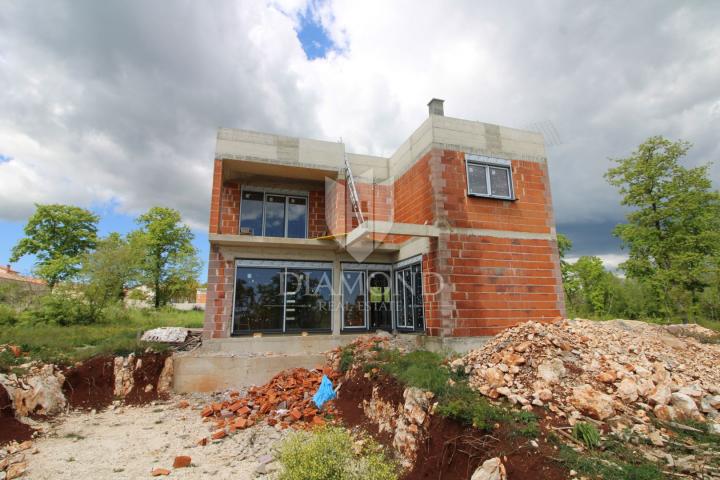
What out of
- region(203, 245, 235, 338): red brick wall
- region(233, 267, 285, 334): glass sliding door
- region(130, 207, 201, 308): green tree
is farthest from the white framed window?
region(130, 207, 201, 308): green tree

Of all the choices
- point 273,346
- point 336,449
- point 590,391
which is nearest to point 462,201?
point 590,391

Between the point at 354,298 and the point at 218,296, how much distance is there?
4.28 metres

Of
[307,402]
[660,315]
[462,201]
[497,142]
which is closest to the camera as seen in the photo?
[307,402]

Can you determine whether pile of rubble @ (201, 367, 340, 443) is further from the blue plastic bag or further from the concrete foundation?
the concrete foundation

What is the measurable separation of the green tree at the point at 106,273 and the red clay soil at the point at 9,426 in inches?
381

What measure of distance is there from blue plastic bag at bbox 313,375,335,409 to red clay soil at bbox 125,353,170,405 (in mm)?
4261

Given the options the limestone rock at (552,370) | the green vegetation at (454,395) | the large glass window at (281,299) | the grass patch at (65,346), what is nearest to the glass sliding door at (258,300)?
the large glass window at (281,299)

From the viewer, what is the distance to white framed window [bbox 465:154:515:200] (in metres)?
10.5

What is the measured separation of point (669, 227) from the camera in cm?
1745

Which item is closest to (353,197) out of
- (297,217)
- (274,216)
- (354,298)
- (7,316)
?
(297,217)

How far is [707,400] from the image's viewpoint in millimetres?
4863

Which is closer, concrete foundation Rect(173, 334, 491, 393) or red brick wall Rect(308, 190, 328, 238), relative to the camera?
concrete foundation Rect(173, 334, 491, 393)

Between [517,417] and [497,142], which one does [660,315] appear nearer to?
[497,142]

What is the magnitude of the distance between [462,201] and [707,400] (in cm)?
652
